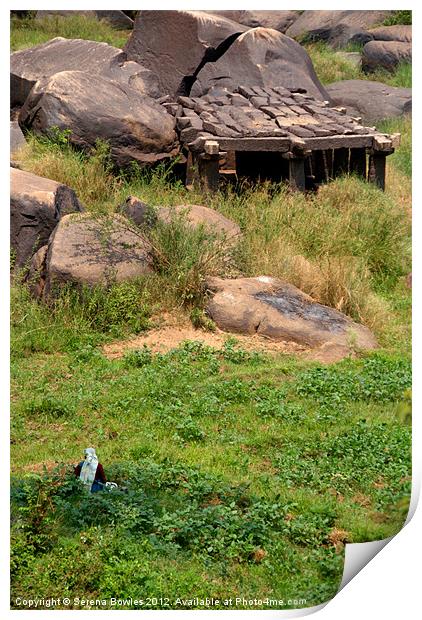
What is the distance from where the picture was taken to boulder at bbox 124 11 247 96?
12.8m

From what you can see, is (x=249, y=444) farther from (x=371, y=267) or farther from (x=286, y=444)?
(x=371, y=267)

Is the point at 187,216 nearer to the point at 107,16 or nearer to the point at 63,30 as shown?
the point at 63,30

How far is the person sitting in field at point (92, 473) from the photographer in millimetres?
5492

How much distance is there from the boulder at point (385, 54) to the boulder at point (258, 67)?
291cm

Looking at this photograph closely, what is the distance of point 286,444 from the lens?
6.02 metres

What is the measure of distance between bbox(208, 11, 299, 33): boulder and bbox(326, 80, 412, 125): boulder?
1559 mm

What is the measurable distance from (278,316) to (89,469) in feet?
9.76

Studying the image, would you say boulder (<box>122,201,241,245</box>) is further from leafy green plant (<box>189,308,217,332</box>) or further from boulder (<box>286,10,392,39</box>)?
boulder (<box>286,10,392,39</box>)

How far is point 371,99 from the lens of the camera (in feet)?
51.1

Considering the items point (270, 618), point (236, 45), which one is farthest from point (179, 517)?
point (236, 45)

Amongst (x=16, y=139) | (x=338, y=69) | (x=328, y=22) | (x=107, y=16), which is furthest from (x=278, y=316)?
(x=328, y=22)

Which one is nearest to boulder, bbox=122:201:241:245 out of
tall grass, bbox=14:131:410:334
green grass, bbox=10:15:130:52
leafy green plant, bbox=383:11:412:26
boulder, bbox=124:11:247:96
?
tall grass, bbox=14:131:410:334

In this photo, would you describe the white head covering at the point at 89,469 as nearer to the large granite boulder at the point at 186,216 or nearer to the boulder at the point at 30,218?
the large granite boulder at the point at 186,216

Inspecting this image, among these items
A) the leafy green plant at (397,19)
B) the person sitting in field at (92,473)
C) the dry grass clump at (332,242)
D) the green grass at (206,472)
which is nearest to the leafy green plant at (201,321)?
the green grass at (206,472)
